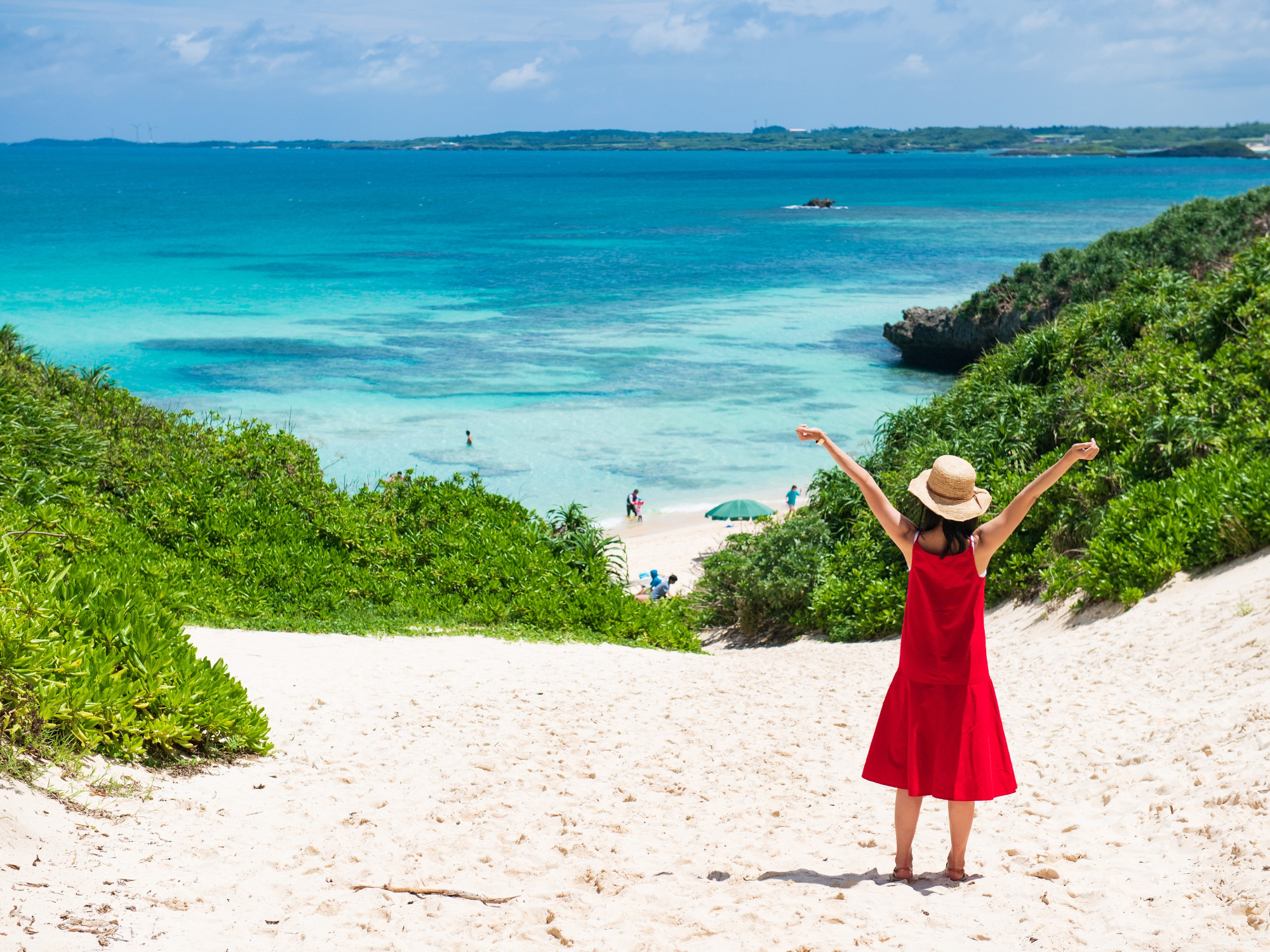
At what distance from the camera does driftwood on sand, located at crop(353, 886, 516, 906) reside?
179 inches

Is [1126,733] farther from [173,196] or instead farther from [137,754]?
[173,196]

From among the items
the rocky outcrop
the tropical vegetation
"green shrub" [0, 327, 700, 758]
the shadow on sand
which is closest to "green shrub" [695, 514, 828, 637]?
the tropical vegetation

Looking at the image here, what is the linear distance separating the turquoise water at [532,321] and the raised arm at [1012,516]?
22462 mm

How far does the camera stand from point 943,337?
4256 cm

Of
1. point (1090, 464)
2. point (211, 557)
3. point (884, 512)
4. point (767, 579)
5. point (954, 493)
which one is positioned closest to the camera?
point (954, 493)

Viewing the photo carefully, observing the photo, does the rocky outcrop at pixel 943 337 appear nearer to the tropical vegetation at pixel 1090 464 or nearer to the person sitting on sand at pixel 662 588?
the tropical vegetation at pixel 1090 464

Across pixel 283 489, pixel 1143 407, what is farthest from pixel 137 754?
pixel 1143 407

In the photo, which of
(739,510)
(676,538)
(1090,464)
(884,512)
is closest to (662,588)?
(676,538)

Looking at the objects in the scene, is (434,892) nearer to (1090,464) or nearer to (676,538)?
(1090,464)

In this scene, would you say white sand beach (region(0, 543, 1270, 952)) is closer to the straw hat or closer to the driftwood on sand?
the driftwood on sand

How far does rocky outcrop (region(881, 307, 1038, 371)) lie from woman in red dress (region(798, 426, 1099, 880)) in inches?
1543

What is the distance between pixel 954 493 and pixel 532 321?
161ft

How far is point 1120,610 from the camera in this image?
9414mm

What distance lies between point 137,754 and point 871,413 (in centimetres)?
3269
